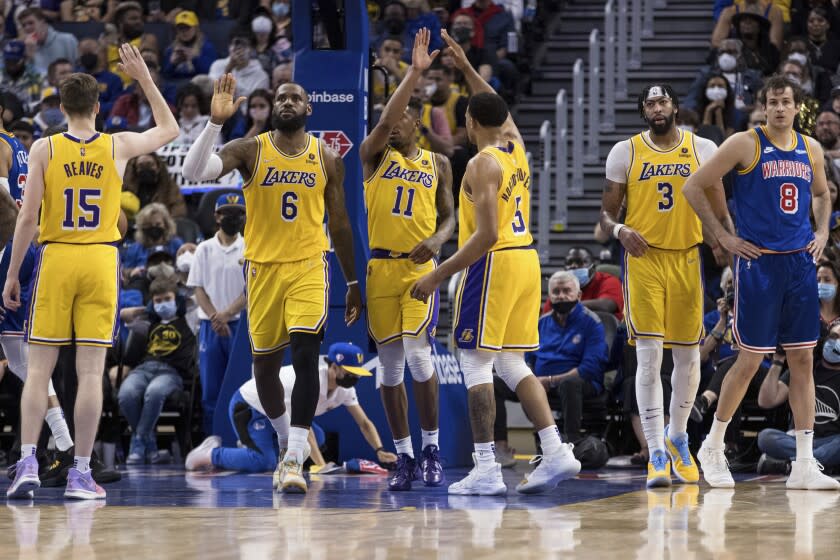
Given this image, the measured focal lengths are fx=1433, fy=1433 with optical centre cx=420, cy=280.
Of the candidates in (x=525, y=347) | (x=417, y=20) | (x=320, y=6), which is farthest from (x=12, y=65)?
(x=525, y=347)

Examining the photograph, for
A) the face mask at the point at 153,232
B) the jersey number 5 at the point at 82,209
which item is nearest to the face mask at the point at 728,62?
the face mask at the point at 153,232

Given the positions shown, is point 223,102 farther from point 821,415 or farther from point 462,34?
point 462,34

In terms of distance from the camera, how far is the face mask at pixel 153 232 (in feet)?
43.7

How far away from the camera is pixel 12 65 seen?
18328 mm

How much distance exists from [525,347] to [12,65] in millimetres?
12126

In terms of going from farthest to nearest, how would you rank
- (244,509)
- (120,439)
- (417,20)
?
(417,20) < (120,439) < (244,509)

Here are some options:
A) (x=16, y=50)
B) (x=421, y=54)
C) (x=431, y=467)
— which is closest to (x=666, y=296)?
(x=431, y=467)

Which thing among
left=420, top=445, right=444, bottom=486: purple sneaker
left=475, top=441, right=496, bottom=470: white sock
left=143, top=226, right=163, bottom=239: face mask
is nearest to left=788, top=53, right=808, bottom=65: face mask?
left=143, top=226, right=163, bottom=239: face mask

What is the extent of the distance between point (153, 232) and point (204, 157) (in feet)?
17.9

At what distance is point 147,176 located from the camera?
14445mm

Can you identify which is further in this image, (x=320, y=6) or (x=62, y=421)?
(x=320, y=6)

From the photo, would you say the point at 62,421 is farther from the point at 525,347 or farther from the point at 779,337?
the point at 779,337

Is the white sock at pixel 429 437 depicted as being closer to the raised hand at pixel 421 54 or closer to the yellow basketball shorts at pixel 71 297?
the yellow basketball shorts at pixel 71 297

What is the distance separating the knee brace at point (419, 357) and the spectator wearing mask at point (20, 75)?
34.8ft
